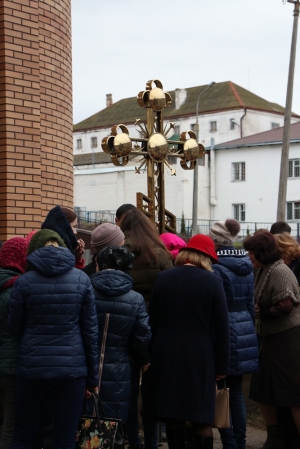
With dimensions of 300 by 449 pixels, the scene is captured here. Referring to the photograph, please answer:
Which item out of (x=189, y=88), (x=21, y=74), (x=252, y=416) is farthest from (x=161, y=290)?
(x=189, y=88)

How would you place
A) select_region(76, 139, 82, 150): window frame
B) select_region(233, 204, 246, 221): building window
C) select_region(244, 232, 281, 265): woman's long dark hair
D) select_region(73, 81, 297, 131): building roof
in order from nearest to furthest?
select_region(244, 232, 281, 265): woman's long dark hair
select_region(233, 204, 246, 221): building window
select_region(73, 81, 297, 131): building roof
select_region(76, 139, 82, 150): window frame

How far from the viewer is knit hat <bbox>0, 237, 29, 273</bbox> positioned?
4.84 meters

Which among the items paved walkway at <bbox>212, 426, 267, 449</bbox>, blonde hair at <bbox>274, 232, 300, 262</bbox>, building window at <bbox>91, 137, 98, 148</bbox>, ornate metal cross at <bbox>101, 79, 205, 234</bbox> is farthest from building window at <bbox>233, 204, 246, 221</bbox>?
blonde hair at <bbox>274, 232, 300, 262</bbox>

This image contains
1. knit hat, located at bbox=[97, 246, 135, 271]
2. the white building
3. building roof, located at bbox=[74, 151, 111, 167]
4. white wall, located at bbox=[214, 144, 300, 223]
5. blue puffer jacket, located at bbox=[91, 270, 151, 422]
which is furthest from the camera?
building roof, located at bbox=[74, 151, 111, 167]

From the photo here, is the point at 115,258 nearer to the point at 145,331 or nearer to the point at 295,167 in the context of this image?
the point at 145,331

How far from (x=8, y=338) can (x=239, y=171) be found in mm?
45652

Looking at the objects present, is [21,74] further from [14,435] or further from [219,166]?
[219,166]

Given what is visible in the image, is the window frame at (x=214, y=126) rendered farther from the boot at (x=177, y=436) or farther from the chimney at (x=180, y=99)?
the boot at (x=177, y=436)

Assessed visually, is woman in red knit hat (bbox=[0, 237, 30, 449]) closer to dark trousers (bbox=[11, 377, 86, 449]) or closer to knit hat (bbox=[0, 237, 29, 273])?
knit hat (bbox=[0, 237, 29, 273])

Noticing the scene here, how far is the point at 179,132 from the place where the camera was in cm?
6975

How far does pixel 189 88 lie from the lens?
7206cm

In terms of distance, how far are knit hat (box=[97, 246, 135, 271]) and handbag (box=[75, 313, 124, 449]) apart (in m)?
0.90

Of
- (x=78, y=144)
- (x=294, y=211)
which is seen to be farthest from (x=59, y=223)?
(x=78, y=144)

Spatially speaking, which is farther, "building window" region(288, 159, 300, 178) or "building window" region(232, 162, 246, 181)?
"building window" region(232, 162, 246, 181)
